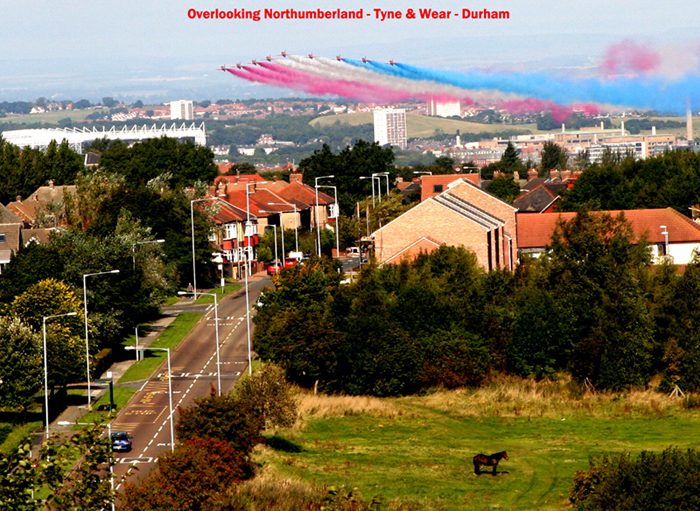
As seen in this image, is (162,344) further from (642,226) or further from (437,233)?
(642,226)

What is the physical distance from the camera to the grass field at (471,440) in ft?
144

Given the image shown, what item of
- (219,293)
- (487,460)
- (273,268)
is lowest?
(487,460)

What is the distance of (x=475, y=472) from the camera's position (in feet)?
152

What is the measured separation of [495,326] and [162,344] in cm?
2406

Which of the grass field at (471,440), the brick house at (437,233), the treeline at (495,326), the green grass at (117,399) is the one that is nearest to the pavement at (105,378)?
the green grass at (117,399)

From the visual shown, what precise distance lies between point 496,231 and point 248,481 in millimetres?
50018

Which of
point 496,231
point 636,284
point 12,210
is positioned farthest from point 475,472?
point 12,210

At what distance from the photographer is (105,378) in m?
68.3

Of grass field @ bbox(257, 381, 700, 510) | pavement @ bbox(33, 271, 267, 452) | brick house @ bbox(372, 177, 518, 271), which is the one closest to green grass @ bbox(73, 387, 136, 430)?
pavement @ bbox(33, 271, 267, 452)

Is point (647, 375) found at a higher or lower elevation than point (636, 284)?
lower

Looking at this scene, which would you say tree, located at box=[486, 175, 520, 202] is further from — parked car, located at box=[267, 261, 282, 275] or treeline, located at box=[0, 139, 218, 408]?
treeline, located at box=[0, 139, 218, 408]

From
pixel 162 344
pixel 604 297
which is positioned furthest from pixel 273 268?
pixel 604 297

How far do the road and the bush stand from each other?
63.4ft

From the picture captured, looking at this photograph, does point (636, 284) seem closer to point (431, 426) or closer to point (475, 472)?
point (431, 426)
